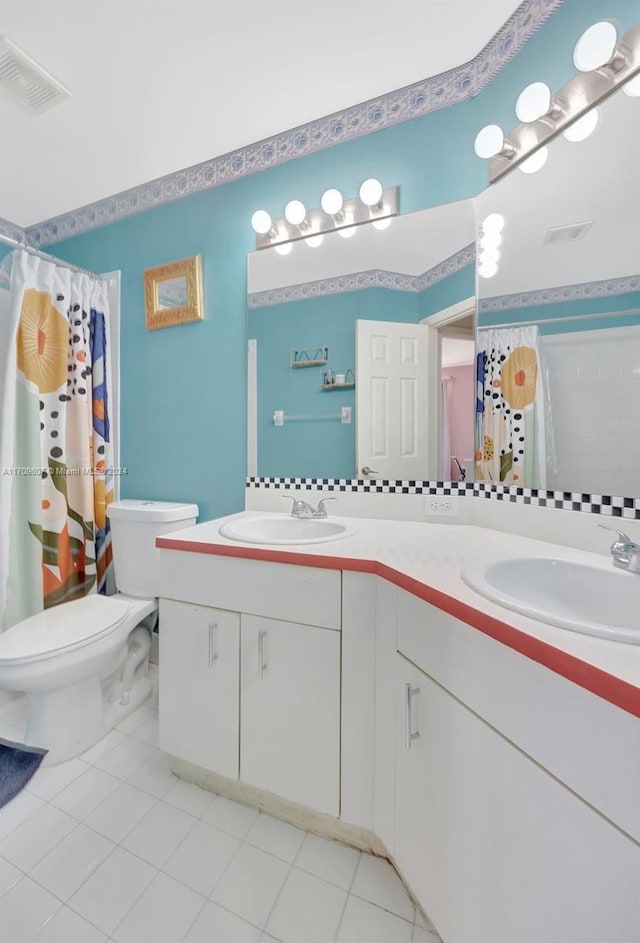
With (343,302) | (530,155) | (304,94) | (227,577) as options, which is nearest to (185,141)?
(304,94)

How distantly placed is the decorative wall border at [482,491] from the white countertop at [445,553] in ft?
0.37

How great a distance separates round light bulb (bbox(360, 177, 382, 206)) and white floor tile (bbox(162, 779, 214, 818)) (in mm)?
2082

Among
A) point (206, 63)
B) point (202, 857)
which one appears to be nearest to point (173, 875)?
point (202, 857)

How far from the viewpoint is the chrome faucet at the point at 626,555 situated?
0.79 m

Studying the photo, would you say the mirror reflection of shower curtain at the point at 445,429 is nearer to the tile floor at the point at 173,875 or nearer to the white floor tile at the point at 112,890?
the tile floor at the point at 173,875

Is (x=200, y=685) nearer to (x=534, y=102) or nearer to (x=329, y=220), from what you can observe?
(x=329, y=220)

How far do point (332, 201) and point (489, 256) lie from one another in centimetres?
63

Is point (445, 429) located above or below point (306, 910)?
above

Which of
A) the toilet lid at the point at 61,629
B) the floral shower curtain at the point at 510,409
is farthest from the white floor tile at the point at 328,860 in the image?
the floral shower curtain at the point at 510,409

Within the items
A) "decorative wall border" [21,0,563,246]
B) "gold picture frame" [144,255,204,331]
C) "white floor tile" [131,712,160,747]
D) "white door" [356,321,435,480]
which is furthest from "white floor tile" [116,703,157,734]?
"decorative wall border" [21,0,563,246]

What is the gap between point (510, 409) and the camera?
122cm

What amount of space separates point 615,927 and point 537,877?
0.36ft

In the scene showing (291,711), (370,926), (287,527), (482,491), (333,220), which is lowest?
(370,926)

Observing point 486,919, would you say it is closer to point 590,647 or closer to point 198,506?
point 590,647
